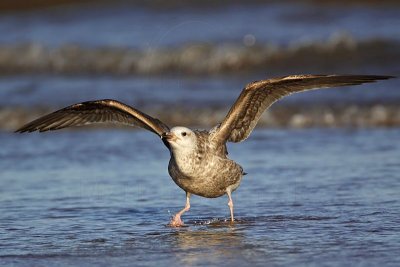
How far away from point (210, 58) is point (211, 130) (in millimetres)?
8783

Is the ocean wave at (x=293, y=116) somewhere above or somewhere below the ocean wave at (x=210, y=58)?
below

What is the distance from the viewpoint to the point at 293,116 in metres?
11.9

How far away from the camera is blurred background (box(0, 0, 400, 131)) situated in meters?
12.5

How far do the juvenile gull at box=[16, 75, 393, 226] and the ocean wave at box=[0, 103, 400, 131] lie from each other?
377 cm

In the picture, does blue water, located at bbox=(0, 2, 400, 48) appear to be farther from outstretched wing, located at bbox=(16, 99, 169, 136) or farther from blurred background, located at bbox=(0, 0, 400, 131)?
outstretched wing, located at bbox=(16, 99, 169, 136)

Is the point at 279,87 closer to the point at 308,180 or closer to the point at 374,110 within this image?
the point at 308,180

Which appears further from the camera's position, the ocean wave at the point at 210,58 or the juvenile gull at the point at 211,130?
the ocean wave at the point at 210,58

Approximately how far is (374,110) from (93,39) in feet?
28.1

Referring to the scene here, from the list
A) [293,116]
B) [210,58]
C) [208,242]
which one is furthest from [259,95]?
[210,58]

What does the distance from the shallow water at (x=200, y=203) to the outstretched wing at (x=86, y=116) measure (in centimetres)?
65

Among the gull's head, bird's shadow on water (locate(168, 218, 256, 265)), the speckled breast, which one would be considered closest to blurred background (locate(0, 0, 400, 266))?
bird's shadow on water (locate(168, 218, 256, 265))

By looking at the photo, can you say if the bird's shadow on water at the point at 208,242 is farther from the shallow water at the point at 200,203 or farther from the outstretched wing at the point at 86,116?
the outstretched wing at the point at 86,116

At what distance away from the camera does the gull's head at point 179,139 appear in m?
6.91

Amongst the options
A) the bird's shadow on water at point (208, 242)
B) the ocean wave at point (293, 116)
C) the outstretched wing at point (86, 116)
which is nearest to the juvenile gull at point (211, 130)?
the outstretched wing at point (86, 116)
